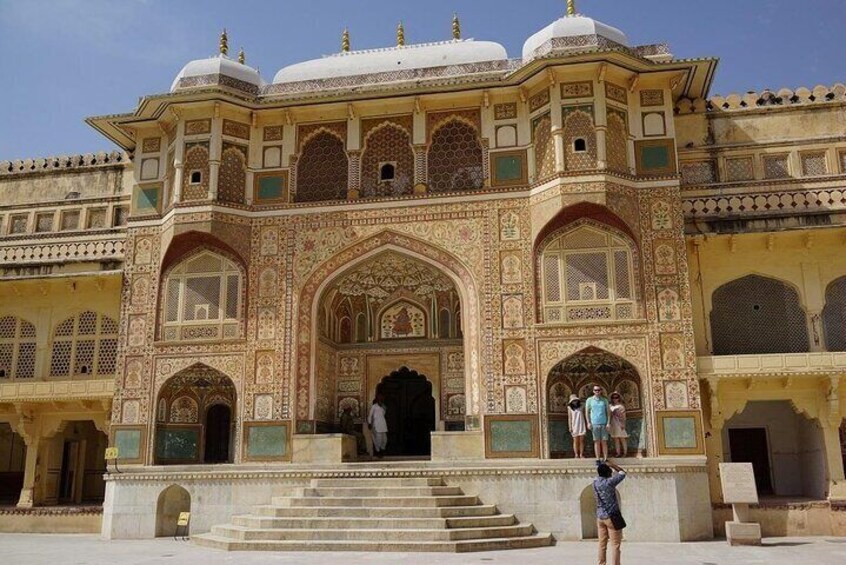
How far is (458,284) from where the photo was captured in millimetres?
15469

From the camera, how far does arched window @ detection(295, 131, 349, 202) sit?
16.5m

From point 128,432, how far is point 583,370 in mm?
8869

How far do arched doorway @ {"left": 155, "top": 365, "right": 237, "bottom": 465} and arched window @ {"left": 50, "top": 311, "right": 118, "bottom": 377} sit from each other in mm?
2165

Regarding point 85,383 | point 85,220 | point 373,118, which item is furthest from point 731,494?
point 85,220

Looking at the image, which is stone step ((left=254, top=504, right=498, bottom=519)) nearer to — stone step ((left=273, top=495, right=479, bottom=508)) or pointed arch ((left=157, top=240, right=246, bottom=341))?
stone step ((left=273, top=495, right=479, bottom=508))

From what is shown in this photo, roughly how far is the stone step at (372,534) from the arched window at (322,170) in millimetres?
6962

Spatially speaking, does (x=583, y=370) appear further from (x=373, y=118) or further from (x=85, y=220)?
(x=85, y=220)

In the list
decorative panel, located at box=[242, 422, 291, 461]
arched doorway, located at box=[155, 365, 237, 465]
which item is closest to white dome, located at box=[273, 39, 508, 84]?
arched doorway, located at box=[155, 365, 237, 465]

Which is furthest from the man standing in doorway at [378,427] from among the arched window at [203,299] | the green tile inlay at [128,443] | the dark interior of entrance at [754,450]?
the dark interior of entrance at [754,450]

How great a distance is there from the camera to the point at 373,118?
54.4 feet

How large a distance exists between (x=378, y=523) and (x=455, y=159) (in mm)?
7480

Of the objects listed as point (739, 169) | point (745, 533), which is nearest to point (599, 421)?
point (745, 533)

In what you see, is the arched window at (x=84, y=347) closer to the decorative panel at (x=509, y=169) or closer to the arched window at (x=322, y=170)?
the arched window at (x=322, y=170)

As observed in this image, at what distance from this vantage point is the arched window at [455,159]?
16.0 metres
